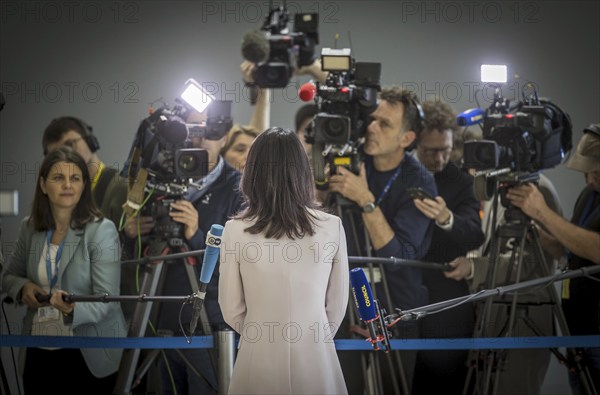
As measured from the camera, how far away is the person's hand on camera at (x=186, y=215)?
4.19 m

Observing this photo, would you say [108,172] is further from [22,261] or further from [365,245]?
[365,245]

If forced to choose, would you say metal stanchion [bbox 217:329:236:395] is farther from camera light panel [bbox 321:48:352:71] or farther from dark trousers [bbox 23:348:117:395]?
camera light panel [bbox 321:48:352:71]

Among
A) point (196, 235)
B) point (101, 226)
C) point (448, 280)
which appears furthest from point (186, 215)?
point (448, 280)

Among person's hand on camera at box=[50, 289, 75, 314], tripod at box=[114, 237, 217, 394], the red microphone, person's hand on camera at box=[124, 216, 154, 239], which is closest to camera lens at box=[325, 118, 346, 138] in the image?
the red microphone

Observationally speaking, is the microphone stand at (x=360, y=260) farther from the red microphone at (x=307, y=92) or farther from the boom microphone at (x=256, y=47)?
the boom microphone at (x=256, y=47)

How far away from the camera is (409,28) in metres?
4.76

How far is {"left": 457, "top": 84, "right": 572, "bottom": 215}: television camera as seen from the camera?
419 centimetres

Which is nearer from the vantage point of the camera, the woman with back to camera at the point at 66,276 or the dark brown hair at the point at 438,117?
the woman with back to camera at the point at 66,276

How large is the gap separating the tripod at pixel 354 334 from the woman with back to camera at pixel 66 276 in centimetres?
110

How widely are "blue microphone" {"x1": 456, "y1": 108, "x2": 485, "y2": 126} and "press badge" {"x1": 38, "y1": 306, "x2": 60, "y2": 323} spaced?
2105mm

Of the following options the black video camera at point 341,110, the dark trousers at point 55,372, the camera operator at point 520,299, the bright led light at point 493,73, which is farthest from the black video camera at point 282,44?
the dark trousers at point 55,372

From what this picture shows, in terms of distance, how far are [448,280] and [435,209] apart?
39 cm

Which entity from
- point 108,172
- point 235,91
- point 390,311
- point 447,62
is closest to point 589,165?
point 447,62

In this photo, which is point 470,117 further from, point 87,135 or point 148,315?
point 87,135
